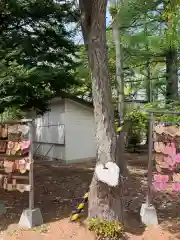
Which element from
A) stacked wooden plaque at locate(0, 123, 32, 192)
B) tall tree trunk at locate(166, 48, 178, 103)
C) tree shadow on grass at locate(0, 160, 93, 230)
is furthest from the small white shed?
stacked wooden plaque at locate(0, 123, 32, 192)

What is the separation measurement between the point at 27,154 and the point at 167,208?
308cm

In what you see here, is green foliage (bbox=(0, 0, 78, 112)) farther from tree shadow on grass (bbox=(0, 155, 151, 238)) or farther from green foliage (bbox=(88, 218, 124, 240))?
green foliage (bbox=(88, 218, 124, 240))

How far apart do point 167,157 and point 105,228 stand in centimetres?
155

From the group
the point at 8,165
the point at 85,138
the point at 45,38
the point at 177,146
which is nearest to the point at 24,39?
the point at 45,38

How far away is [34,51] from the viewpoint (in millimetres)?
6680

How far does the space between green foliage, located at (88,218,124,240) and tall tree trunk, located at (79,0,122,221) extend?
0.59ft

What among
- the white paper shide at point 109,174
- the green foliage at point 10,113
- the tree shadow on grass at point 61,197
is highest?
the green foliage at point 10,113

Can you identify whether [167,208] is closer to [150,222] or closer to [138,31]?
[150,222]

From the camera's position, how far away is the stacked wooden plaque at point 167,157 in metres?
4.90

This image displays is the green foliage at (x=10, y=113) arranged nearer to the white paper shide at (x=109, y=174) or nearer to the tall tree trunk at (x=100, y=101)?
the tall tree trunk at (x=100, y=101)

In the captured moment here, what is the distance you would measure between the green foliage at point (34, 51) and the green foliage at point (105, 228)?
2.88m

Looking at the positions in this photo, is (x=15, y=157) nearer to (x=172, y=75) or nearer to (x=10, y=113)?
(x=10, y=113)

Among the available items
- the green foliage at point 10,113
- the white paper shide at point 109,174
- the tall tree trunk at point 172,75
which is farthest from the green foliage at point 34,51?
the tall tree trunk at point 172,75

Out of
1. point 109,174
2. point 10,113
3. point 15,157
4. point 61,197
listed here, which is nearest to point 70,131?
point 10,113
